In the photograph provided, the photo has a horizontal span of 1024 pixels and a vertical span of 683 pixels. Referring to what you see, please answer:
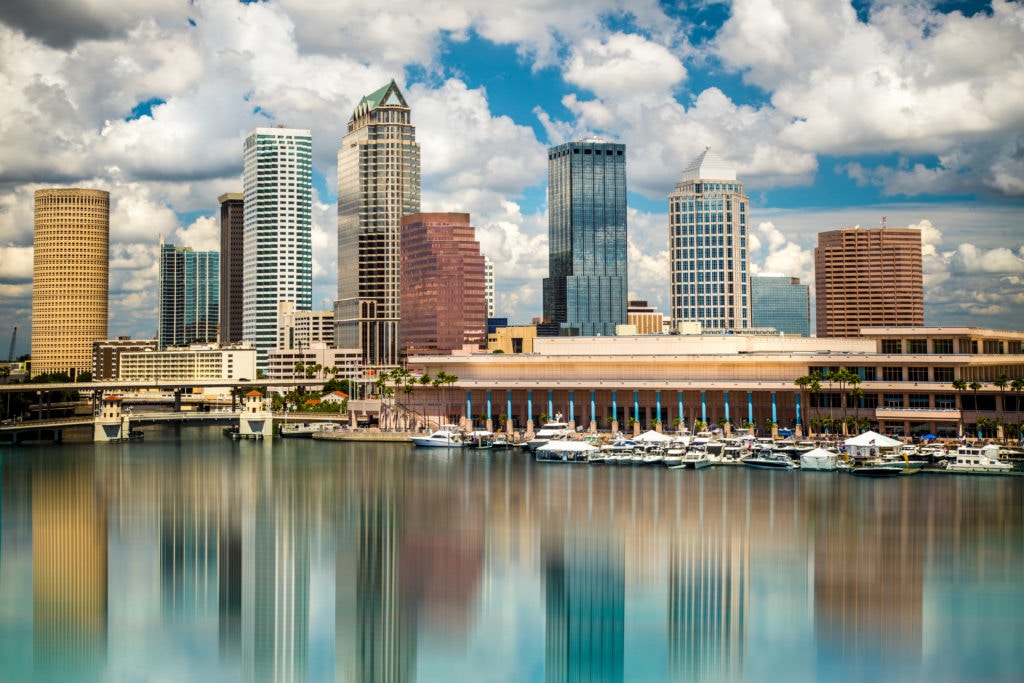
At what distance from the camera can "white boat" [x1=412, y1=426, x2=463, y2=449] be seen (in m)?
135

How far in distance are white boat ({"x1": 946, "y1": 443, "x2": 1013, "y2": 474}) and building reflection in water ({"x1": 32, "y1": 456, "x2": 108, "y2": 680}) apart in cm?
6979

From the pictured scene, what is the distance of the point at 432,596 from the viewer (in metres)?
54.1

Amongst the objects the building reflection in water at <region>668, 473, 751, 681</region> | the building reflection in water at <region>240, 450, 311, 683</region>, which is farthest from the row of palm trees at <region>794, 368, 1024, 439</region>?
the building reflection in water at <region>240, 450, 311, 683</region>

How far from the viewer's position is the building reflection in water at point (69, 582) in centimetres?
4712

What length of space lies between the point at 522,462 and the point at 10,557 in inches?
2261

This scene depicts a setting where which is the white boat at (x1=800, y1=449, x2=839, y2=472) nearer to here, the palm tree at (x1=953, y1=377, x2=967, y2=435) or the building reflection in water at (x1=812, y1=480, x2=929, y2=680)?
the palm tree at (x1=953, y1=377, x2=967, y2=435)

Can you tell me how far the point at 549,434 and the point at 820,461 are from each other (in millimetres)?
37065

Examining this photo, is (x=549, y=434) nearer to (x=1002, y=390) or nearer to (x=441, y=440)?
(x=441, y=440)

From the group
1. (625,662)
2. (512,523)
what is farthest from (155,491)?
(625,662)

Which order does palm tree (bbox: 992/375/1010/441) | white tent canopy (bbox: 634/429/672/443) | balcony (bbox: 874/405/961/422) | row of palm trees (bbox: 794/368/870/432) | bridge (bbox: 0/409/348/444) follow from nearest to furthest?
palm tree (bbox: 992/375/1010/441), balcony (bbox: 874/405/961/422), white tent canopy (bbox: 634/429/672/443), row of palm trees (bbox: 794/368/870/432), bridge (bbox: 0/409/348/444)

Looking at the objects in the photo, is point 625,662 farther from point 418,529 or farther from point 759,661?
point 418,529

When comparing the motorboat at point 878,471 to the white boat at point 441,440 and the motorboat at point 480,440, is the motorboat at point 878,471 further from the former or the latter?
the white boat at point 441,440

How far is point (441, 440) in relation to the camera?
136 meters

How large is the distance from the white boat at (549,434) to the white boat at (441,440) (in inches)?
358
